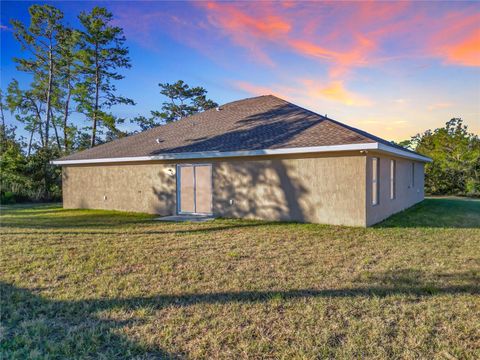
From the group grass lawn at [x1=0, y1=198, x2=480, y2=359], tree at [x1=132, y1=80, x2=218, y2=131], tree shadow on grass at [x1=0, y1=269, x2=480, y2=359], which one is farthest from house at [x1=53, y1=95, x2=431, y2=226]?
tree at [x1=132, y1=80, x2=218, y2=131]

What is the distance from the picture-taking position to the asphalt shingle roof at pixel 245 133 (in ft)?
28.7

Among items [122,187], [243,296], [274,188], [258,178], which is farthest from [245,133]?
[243,296]

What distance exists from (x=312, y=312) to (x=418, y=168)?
15130mm

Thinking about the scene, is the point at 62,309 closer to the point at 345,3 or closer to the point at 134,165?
the point at 134,165

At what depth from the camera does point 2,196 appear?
15.4 metres

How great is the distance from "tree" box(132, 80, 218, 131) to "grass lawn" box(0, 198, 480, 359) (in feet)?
80.5

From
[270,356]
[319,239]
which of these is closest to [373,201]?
[319,239]

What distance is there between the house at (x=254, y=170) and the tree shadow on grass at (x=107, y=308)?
398 cm

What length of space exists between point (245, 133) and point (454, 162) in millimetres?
18104

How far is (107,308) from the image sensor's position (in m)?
3.41

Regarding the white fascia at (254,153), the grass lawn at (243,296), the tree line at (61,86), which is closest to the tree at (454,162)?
the white fascia at (254,153)

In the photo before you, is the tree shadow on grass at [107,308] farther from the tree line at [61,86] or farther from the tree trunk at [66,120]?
the tree trunk at [66,120]

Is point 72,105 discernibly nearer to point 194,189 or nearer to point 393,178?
point 194,189

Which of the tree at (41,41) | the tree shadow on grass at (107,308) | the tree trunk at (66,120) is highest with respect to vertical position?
the tree at (41,41)
